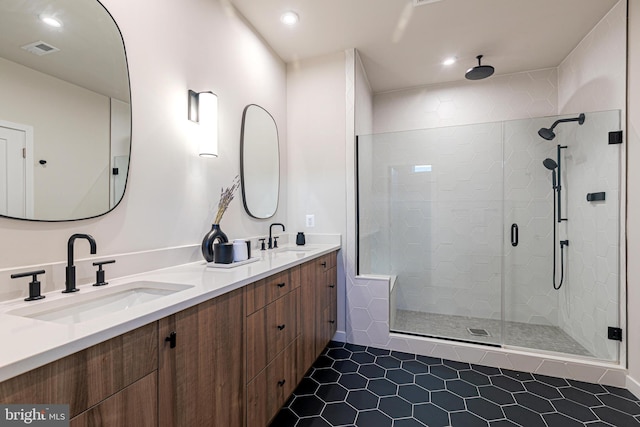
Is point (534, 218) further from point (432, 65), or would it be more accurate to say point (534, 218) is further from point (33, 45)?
point (33, 45)

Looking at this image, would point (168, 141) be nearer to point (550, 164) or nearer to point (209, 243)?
point (209, 243)

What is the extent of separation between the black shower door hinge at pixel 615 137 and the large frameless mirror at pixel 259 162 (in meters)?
2.58

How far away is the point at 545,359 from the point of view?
2.10 meters

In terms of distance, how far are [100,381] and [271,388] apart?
0.94 meters

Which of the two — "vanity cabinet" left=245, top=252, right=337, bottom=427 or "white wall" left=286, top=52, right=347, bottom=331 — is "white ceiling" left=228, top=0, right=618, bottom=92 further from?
"vanity cabinet" left=245, top=252, right=337, bottom=427

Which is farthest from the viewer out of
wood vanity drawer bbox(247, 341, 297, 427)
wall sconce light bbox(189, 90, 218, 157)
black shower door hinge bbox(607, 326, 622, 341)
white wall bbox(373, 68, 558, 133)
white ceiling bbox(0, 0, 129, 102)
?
white wall bbox(373, 68, 558, 133)

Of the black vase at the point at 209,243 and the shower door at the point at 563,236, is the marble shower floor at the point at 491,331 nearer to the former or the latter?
the shower door at the point at 563,236

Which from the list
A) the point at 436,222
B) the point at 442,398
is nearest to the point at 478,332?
the point at 442,398

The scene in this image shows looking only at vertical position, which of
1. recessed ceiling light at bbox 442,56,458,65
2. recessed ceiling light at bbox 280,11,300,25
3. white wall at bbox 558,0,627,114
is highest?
recessed ceiling light at bbox 442,56,458,65

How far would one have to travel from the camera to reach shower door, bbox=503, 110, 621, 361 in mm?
2148

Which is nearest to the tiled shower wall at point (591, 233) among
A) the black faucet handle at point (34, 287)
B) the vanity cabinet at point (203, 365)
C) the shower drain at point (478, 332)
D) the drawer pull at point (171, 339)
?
the shower drain at point (478, 332)

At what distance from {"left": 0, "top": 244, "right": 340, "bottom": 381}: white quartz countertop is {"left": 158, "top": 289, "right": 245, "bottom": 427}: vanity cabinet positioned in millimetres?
48

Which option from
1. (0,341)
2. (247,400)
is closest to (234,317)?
(247,400)

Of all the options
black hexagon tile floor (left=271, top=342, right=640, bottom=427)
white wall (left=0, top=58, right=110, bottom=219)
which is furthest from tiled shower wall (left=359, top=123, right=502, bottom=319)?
white wall (left=0, top=58, right=110, bottom=219)
